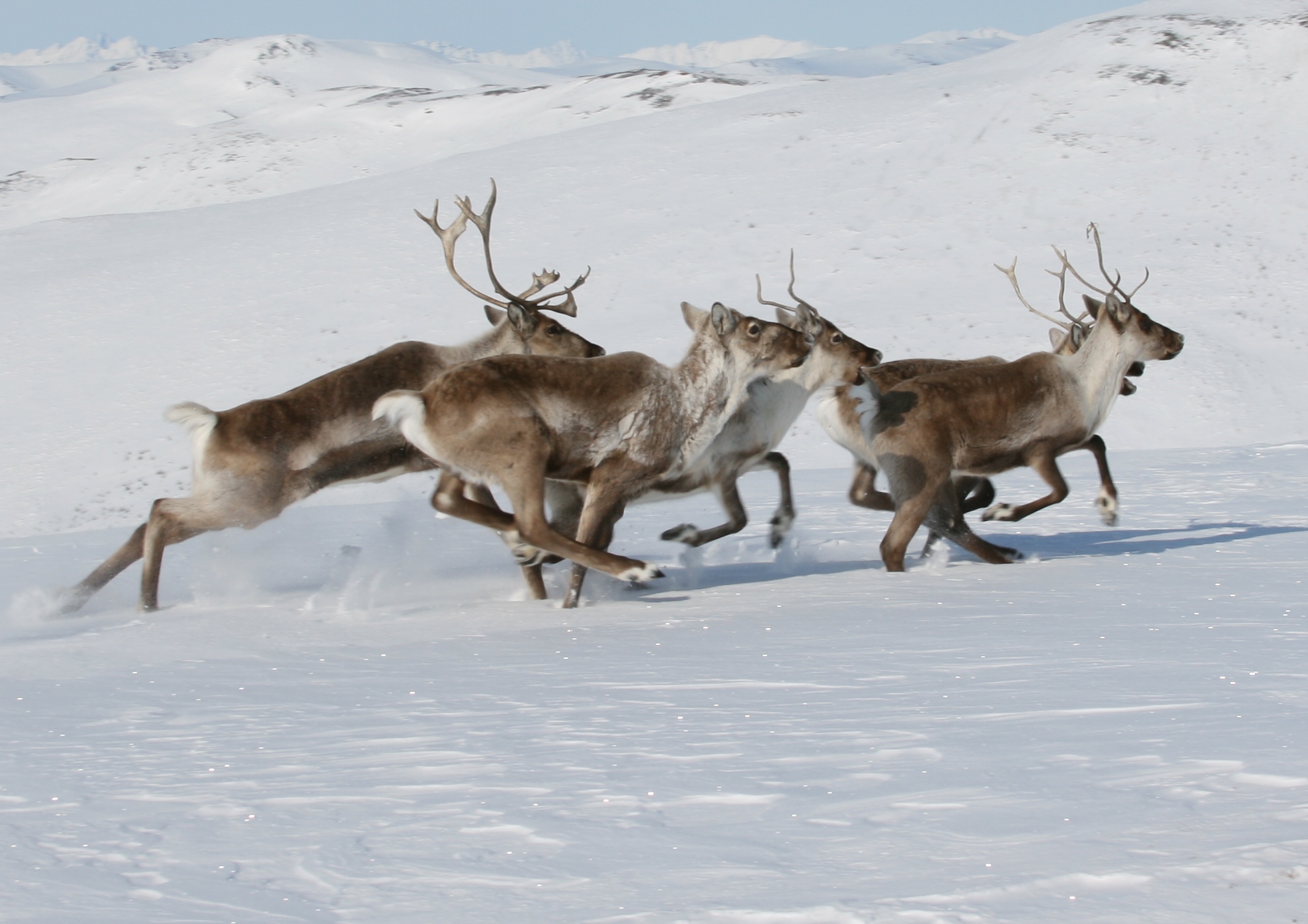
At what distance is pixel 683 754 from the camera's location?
12.7 feet

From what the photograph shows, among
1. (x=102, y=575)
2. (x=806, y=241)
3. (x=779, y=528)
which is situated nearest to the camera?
(x=102, y=575)

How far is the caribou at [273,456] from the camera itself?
24.5 feet

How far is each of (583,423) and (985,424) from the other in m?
2.32

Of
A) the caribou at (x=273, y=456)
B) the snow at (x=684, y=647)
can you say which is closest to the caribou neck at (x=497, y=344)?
the caribou at (x=273, y=456)

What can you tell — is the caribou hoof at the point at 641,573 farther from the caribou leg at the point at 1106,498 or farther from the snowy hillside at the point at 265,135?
the snowy hillside at the point at 265,135

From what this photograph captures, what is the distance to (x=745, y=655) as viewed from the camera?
5.41 metres

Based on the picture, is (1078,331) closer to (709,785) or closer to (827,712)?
(827,712)

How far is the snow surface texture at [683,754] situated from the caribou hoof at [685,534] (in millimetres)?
481

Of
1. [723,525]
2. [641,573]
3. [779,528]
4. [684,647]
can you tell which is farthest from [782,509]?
[684,647]

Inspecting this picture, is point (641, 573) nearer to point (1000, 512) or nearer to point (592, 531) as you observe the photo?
point (592, 531)

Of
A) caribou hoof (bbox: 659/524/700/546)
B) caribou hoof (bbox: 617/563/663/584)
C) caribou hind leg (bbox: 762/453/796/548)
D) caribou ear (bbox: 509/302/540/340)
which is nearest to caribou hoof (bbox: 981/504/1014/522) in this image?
caribou hind leg (bbox: 762/453/796/548)

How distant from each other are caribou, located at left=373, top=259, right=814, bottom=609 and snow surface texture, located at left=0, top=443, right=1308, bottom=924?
43 cm

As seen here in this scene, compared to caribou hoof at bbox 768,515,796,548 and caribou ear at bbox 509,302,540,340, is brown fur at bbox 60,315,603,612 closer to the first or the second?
caribou ear at bbox 509,302,540,340

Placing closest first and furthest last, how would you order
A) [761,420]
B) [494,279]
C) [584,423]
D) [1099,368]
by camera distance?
[584,423] < [761,420] < [494,279] < [1099,368]
